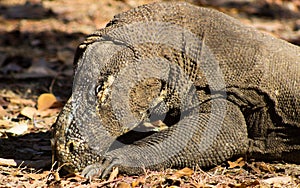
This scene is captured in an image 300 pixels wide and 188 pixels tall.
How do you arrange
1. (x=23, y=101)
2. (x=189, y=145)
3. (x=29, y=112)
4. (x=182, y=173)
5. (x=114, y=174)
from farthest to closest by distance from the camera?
1. (x=23, y=101)
2. (x=29, y=112)
3. (x=189, y=145)
4. (x=182, y=173)
5. (x=114, y=174)

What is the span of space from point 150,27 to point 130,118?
2.29ft

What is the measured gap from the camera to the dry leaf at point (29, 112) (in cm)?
582

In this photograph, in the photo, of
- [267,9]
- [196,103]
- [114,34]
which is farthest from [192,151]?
[267,9]

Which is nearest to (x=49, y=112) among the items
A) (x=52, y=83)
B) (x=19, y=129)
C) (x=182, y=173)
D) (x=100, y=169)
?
(x=19, y=129)

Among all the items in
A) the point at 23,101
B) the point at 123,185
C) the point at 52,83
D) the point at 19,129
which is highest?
the point at 52,83

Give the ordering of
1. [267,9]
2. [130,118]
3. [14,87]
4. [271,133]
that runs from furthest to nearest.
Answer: [267,9], [14,87], [271,133], [130,118]

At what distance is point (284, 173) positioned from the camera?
180 inches

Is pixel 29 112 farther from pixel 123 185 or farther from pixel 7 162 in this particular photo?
pixel 123 185

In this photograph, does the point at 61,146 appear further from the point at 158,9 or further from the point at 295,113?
the point at 295,113

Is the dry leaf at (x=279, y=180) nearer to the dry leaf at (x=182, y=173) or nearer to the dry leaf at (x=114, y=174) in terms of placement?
the dry leaf at (x=182, y=173)

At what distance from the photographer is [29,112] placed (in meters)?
5.89

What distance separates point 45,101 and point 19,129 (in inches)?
31.0

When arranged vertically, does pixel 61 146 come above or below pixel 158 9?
below

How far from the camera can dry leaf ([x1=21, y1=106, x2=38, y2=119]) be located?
5.82 m
